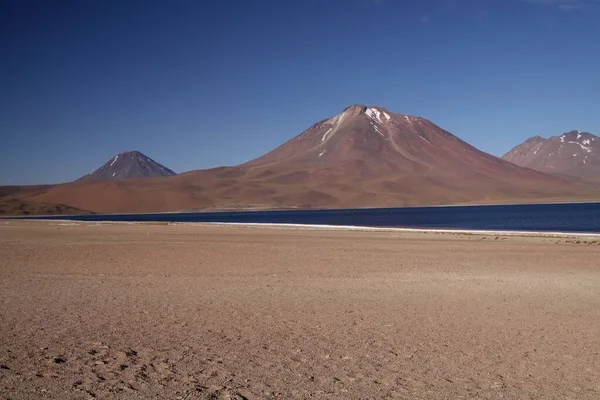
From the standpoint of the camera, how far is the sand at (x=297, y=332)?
6.20 metres

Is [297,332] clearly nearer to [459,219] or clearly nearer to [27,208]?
[459,219]

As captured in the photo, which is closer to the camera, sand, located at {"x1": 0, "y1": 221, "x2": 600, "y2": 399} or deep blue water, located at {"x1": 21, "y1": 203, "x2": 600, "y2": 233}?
sand, located at {"x1": 0, "y1": 221, "x2": 600, "y2": 399}

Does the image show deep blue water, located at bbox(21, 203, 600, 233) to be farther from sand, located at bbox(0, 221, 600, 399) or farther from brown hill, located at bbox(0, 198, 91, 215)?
sand, located at bbox(0, 221, 600, 399)

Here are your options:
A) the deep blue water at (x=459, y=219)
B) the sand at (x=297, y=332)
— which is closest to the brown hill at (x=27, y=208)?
the deep blue water at (x=459, y=219)

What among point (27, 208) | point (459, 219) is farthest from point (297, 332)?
point (27, 208)

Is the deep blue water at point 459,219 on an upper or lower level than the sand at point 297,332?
upper

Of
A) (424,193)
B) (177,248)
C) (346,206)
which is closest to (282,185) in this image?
(346,206)

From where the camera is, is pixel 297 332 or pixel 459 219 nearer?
pixel 297 332

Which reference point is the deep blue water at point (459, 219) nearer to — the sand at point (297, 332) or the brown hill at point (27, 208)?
the brown hill at point (27, 208)

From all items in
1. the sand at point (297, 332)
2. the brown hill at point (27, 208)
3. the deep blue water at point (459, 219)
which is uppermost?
the brown hill at point (27, 208)

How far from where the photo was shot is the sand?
20.3ft

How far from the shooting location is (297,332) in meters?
8.65

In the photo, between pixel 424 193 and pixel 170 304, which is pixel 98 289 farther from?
pixel 424 193

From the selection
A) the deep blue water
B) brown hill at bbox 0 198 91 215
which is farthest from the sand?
brown hill at bbox 0 198 91 215
